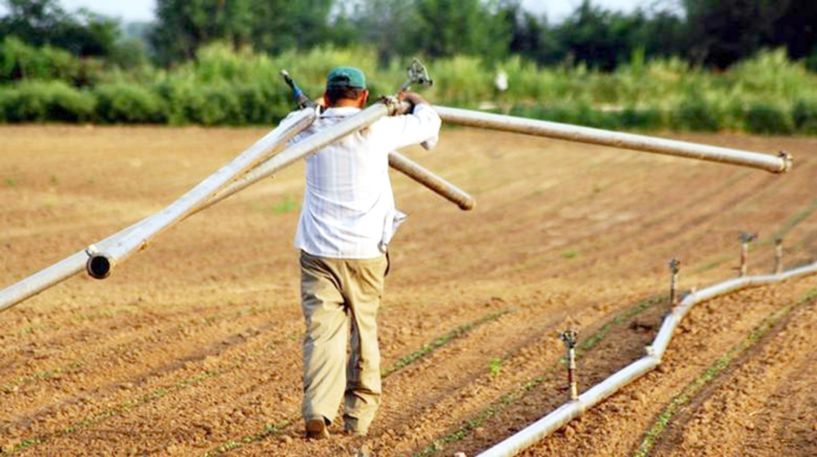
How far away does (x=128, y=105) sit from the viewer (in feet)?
102

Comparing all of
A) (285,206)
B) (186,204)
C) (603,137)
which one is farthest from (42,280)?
(285,206)

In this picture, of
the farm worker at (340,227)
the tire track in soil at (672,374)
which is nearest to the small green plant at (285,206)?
the tire track in soil at (672,374)

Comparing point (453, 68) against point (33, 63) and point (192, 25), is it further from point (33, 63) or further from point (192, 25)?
point (192, 25)

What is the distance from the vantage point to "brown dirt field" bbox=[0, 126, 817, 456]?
6574 mm

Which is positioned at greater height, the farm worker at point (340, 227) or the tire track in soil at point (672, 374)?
the farm worker at point (340, 227)

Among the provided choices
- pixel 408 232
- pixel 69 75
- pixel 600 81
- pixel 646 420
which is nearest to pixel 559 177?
pixel 408 232

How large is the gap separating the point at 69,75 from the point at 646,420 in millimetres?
34689

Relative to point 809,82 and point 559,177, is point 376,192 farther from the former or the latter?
point 809,82

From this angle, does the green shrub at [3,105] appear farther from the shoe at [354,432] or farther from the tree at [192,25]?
the tree at [192,25]

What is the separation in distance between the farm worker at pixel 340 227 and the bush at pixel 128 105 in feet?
84.0

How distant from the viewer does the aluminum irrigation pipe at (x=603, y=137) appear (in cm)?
632

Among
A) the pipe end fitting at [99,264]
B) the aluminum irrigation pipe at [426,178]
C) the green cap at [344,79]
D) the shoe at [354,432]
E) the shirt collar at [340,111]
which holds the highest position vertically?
the green cap at [344,79]

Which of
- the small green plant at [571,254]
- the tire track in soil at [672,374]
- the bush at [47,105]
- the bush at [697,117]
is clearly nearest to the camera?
the tire track in soil at [672,374]

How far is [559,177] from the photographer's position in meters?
23.2
